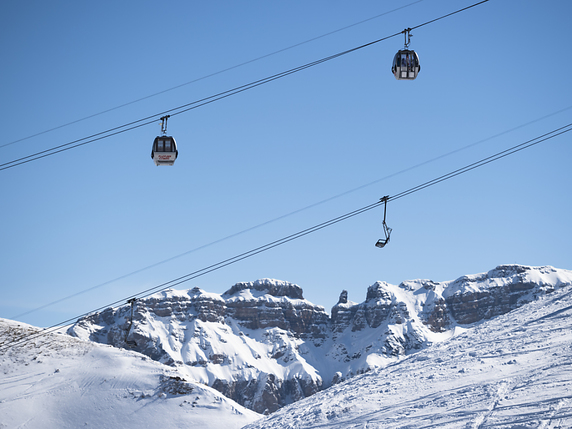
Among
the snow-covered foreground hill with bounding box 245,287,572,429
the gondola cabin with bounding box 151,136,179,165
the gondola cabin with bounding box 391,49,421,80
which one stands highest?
the gondola cabin with bounding box 391,49,421,80

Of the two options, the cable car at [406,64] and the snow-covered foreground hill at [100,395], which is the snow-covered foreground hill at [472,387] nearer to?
the cable car at [406,64]

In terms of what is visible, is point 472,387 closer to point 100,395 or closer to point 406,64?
point 406,64

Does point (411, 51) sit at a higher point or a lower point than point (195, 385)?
higher

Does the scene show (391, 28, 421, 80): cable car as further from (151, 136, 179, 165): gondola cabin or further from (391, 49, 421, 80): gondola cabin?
(151, 136, 179, 165): gondola cabin

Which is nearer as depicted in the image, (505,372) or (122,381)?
(505,372)

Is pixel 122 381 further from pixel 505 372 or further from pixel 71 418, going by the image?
pixel 505 372

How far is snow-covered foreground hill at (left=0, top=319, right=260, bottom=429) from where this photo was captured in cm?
5369

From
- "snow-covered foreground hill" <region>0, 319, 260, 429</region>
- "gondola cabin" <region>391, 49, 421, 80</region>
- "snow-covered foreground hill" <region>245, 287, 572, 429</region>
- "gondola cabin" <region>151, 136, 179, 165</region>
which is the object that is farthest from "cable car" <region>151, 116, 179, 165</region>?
"snow-covered foreground hill" <region>0, 319, 260, 429</region>

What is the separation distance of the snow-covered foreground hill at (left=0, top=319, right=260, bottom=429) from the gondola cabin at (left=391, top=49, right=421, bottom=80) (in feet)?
129

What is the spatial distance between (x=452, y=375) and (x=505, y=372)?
3.07 metres

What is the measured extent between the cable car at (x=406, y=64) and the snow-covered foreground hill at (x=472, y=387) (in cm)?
1210

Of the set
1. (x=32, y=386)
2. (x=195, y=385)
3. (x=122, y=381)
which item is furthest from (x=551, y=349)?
(x=32, y=386)

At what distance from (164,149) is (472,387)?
53.5 ft

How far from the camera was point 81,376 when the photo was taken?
205 ft
